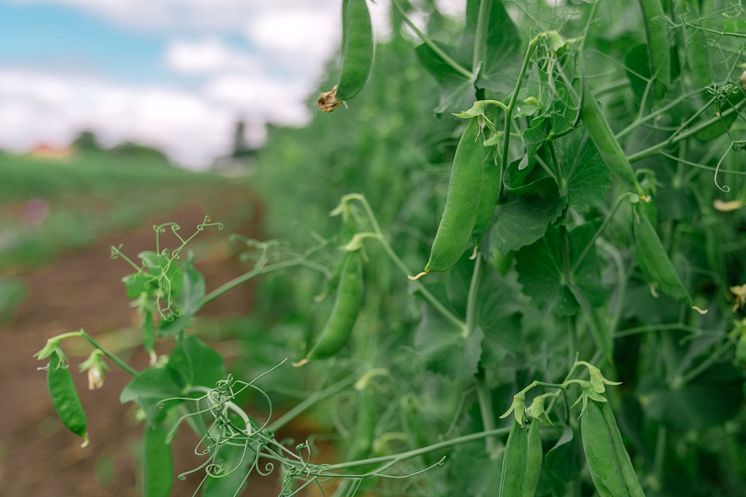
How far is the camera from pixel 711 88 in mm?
806

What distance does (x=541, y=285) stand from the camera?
3.03ft

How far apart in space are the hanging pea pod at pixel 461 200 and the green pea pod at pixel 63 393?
0.55m

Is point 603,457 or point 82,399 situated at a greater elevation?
point 603,457

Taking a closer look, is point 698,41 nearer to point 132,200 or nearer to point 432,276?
point 432,276

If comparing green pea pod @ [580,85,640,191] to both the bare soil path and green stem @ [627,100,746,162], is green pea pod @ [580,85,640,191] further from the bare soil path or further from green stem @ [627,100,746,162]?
the bare soil path

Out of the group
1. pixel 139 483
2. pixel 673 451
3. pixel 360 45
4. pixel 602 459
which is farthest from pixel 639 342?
pixel 139 483

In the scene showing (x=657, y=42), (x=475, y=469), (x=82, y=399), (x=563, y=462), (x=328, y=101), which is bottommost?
(x=82, y=399)

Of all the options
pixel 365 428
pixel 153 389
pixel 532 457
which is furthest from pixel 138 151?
pixel 532 457

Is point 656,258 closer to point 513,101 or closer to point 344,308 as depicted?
point 513,101

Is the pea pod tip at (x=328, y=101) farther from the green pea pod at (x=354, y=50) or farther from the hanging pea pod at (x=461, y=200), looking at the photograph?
the hanging pea pod at (x=461, y=200)

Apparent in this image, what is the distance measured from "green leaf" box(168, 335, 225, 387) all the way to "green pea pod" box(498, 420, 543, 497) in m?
0.46

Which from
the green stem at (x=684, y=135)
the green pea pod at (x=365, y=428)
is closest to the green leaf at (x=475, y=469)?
the green pea pod at (x=365, y=428)

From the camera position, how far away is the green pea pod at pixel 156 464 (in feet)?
3.42

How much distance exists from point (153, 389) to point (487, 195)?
554 mm
